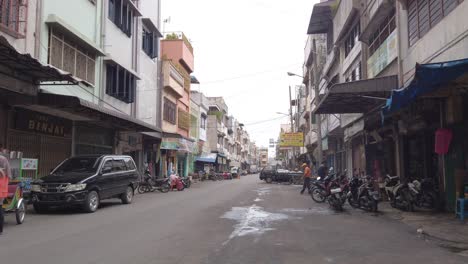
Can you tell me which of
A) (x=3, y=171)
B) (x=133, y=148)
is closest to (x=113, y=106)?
(x=133, y=148)

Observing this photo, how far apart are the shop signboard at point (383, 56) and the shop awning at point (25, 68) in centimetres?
1206

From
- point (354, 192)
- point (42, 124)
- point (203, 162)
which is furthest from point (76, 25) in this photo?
point (203, 162)

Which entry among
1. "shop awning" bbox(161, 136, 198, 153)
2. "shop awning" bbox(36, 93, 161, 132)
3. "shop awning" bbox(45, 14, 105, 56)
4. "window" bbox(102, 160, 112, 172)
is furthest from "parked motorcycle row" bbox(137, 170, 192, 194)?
"window" bbox(102, 160, 112, 172)

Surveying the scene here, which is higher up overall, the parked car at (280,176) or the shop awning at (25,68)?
the shop awning at (25,68)

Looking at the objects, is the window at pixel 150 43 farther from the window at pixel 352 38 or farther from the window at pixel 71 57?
the window at pixel 352 38

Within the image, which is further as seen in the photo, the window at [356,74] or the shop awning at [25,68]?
the window at [356,74]

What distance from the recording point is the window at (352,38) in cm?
2507

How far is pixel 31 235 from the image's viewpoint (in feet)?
32.5

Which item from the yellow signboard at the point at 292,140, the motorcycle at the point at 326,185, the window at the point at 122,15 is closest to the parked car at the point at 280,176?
the yellow signboard at the point at 292,140

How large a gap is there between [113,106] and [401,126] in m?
15.7

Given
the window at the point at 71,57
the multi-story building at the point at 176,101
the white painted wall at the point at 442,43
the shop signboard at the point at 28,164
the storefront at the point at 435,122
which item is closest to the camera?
the storefront at the point at 435,122

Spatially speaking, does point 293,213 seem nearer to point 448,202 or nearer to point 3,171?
point 448,202

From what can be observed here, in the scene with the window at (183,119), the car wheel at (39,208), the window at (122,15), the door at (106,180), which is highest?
the window at (122,15)

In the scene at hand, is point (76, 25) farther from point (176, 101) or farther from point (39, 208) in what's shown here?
point (176, 101)
